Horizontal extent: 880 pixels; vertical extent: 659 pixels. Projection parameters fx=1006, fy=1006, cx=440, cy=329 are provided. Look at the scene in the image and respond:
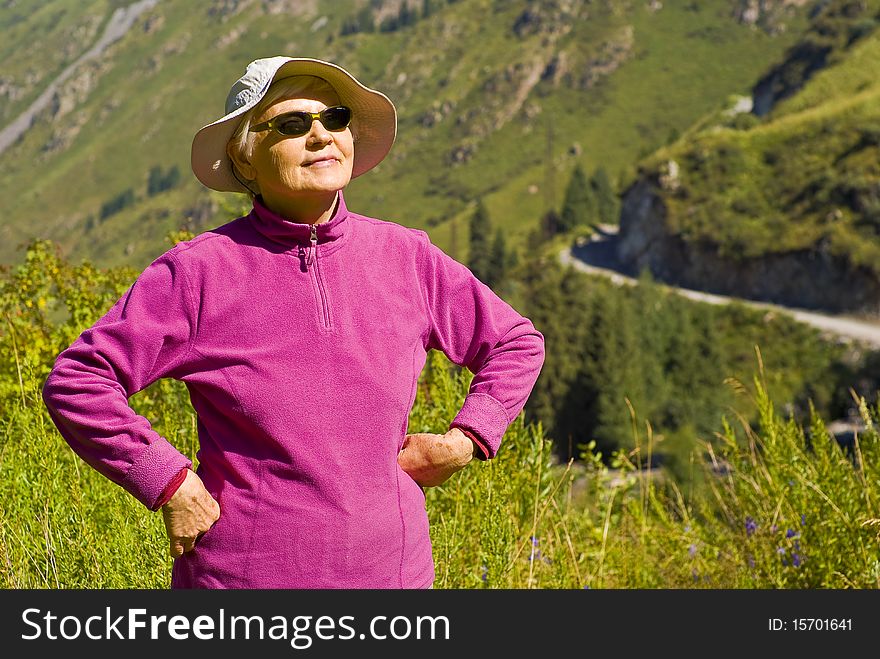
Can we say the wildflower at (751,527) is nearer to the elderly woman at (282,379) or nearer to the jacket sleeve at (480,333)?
the jacket sleeve at (480,333)

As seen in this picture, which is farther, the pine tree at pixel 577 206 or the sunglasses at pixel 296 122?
the pine tree at pixel 577 206

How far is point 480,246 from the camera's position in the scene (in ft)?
349

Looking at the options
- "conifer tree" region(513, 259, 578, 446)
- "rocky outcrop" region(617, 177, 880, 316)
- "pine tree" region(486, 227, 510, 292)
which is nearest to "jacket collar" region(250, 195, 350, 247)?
"conifer tree" region(513, 259, 578, 446)

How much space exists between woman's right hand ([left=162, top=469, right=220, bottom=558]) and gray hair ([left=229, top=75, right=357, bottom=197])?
846 millimetres

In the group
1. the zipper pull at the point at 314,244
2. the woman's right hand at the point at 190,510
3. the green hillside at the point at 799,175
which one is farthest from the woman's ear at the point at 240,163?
the green hillside at the point at 799,175

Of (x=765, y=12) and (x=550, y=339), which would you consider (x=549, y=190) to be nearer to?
(x=765, y=12)

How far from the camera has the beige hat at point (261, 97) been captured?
2547mm

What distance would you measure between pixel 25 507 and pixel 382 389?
6.05 ft

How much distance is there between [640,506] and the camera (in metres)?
5.14

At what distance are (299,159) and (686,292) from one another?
73.5 metres

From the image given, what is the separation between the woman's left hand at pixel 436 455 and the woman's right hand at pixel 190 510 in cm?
52

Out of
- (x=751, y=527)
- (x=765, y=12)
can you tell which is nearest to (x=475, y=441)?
(x=751, y=527)

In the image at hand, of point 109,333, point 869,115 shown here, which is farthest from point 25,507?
point 869,115

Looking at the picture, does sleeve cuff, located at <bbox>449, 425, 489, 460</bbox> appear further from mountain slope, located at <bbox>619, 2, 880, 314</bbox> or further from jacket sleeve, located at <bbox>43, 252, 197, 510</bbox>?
mountain slope, located at <bbox>619, 2, 880, 314</bbox>
